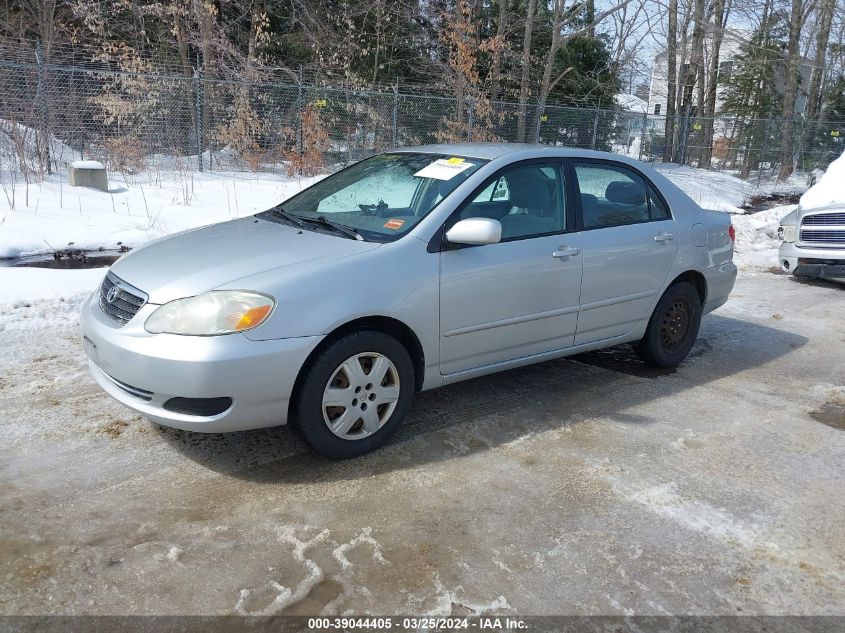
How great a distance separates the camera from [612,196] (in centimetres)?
482

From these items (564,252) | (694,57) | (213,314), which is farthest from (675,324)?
(694,57)

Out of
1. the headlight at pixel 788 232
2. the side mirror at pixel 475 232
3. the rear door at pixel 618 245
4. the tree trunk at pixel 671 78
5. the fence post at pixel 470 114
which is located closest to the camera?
the side mirror at pixel 475 232

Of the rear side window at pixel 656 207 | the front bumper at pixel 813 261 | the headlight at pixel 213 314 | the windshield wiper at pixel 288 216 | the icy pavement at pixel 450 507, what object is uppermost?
the rear side window at pixel 656 207

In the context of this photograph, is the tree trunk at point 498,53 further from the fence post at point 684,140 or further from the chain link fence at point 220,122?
the fence post at point 684,140

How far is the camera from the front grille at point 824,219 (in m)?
8.12

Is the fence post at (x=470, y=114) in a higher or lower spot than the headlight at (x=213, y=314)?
higher

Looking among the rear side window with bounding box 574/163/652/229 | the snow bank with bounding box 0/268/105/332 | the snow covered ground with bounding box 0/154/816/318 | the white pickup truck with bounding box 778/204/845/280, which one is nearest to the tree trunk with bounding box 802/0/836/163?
the snow covered ground with bounding box 0/154/816/318

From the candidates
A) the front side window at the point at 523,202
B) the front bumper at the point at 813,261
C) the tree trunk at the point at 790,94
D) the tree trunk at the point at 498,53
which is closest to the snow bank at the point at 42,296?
the front side window at the point at 523,202

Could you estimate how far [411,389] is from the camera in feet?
12.3

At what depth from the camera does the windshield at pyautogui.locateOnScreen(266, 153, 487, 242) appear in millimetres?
3932

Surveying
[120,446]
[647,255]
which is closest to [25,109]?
[120,446]

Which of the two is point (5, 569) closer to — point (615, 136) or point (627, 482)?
point (627, 482)

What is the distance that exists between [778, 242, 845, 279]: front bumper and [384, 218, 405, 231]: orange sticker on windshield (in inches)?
253

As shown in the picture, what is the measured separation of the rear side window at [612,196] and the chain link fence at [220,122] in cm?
962
